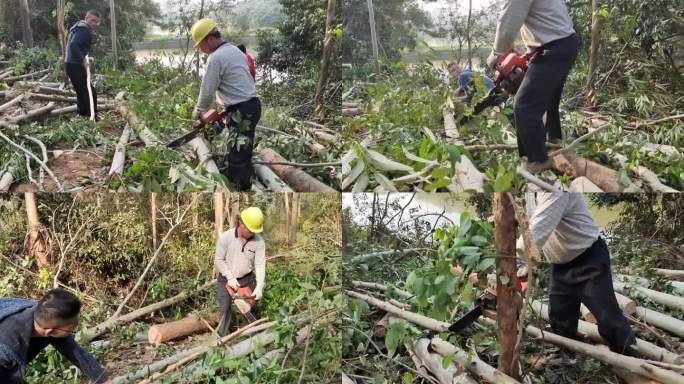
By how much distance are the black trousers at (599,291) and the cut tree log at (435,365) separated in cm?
53

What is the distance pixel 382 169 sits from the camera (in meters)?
2.46

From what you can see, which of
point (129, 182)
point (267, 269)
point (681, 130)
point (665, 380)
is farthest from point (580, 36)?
point (129, 182)

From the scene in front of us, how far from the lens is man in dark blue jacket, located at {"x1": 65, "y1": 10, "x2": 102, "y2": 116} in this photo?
304cm

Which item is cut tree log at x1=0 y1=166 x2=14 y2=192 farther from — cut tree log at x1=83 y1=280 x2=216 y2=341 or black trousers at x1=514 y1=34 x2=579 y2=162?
black trousers at x1=514 y1=34 x2=579 y2=162

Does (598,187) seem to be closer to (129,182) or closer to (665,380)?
(665,380)

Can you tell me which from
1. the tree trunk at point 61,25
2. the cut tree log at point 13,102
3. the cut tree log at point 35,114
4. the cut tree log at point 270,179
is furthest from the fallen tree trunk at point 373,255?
the cut tree log at point 13,102

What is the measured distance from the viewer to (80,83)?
10.9ft

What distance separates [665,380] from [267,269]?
1799mm

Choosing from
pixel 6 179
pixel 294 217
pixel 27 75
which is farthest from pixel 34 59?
pixel 294 217

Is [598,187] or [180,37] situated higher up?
[180,37]

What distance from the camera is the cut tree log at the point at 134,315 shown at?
299 centimetres

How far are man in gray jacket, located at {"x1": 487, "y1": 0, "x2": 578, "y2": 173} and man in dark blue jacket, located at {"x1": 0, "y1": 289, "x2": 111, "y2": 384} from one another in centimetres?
190

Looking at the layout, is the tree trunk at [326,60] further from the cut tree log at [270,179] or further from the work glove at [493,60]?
the work glove at [493,60]

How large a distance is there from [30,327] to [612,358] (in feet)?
7.46
